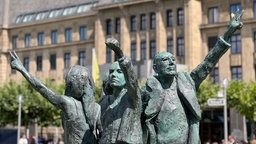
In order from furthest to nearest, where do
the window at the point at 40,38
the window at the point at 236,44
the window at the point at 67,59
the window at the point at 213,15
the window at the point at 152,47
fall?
1. the window at the point at 40,38
2. the window at the point at 67,59
3. the window at the point at 152,47
4. the window at the point at 213,15
5. the window at the point at 236,44

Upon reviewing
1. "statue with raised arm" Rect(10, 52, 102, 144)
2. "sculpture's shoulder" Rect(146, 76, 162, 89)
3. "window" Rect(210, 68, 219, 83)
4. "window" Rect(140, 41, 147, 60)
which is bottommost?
"window" Rect(210, 68, 219, 83)

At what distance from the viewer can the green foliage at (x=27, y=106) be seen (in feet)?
133

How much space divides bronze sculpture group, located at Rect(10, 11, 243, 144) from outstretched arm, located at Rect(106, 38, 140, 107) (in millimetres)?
45

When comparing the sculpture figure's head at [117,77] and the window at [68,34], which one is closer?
the sculpture figure's head at [117,77]

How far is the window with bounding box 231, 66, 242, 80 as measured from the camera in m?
41.5

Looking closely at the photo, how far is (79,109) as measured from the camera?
5.47m

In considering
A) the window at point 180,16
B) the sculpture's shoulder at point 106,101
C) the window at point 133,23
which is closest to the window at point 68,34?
the window at point 133,23

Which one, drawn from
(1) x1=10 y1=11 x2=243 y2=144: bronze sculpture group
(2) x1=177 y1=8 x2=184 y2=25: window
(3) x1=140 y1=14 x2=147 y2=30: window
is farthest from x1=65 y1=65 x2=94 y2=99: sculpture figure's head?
(3) x1=140 y1=14 x2=147 y2=30: window

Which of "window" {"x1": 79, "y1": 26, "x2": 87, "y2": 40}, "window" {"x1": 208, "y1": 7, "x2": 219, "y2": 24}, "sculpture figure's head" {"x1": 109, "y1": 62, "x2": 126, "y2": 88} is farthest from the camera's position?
"window" {"x1": 79, "y1": 26, "x2": 87, "y2": 40}

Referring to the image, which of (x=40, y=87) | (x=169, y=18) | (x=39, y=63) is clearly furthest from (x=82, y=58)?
(x=40, y=87)

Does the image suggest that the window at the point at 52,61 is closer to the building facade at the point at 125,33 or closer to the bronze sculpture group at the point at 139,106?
the building facade at the point at 125,33

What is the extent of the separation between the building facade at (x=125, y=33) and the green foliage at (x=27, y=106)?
5.30m

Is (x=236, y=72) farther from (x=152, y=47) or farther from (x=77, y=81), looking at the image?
(x=77, y=81)

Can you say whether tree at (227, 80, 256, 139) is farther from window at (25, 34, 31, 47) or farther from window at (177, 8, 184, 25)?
window at (25, 34, 31, 47)
